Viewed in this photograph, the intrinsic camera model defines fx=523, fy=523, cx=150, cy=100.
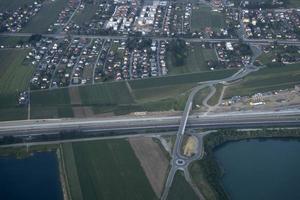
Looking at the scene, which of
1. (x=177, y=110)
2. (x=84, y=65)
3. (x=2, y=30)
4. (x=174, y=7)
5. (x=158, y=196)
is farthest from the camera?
(x=174, y=7)

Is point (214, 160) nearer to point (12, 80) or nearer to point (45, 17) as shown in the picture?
point (12, 80)

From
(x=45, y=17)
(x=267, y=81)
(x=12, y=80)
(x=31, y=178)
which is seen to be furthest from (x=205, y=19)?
(x=31, y=178)

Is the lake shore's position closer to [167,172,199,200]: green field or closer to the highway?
[167,172,199,200]: green field

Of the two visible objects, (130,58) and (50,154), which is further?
(130,58)

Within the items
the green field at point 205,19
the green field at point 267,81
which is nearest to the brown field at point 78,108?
the green field at point 267,81

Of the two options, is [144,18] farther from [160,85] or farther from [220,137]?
[220,137]

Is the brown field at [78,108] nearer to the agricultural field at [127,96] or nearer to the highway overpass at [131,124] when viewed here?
the agricultural field at [127,96]

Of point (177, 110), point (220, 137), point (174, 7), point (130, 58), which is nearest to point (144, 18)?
point (174, 7)
